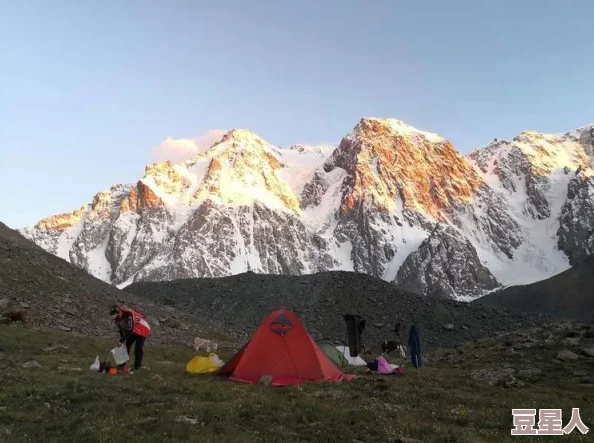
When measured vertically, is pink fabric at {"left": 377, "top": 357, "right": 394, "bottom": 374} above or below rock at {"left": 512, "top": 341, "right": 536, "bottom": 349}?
below

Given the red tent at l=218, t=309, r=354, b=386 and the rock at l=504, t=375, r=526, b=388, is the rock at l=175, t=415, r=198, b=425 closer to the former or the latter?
the red tent at l=218, t=309, r=354, b=386

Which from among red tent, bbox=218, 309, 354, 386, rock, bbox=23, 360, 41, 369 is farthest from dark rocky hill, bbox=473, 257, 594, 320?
rock, bbox=23, 360, 41, 369

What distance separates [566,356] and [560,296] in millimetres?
167210

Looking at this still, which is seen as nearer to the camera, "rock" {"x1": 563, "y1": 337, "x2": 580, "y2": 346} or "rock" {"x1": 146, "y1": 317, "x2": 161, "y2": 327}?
"rock" {"x1": 563, "y1": 337, "x2": 580, "y2": 346}

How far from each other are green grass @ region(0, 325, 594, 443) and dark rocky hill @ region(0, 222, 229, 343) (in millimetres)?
10924

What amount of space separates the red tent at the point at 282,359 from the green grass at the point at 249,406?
3.75 feet

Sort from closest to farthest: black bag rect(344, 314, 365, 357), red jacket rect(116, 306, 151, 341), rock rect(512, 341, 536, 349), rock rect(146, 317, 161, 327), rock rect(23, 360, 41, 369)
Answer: rock rect(23, 360, 41, 369)
red jacket rect(116, 306, 151, 341)
rock rect(512, 341, 536, 349)
black bag rect(344, 314, 365, 357)
rock rect(146, 317, 161, 327)

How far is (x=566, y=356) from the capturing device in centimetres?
2236

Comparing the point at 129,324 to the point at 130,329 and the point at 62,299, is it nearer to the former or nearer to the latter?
the point at 130,329

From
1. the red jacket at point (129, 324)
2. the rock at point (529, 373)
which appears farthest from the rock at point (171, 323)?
the rock at point (529, 373)

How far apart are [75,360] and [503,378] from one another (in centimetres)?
1766

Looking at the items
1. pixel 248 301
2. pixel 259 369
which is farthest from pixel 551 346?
pixel 248 301

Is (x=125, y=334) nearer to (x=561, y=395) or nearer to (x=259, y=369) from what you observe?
(x=259, y=369)

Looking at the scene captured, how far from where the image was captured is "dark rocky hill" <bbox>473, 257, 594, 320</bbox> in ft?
509
